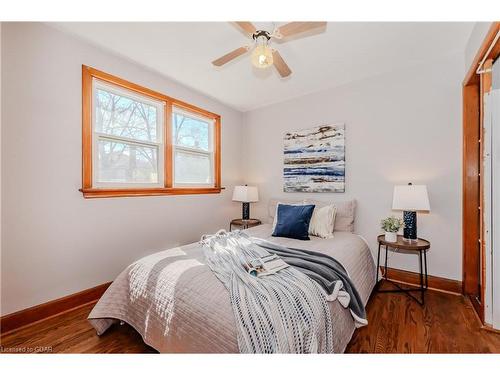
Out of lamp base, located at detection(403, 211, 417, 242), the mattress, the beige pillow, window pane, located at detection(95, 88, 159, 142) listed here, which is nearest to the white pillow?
the beige pillow

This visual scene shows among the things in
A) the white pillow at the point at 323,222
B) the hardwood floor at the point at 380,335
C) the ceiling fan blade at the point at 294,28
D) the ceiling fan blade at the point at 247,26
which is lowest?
the hardwood floor at the point at 380,335

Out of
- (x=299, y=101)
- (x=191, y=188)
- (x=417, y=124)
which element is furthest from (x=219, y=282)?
(x=299, y=101)

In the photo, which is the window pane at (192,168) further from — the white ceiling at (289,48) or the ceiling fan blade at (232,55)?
the ceiling fan blade at (232,55)

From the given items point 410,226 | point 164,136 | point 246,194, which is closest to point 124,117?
point 164,136

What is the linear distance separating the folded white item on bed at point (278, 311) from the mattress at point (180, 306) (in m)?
0.06

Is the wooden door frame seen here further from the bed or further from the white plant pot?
the bed

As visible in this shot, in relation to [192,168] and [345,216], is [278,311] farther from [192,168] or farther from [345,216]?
[192,168]

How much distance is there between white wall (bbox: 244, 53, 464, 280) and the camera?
2.33 m

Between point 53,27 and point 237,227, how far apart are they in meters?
3.16

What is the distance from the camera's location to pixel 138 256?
2.57 m

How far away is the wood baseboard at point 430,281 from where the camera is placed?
7.61 feet

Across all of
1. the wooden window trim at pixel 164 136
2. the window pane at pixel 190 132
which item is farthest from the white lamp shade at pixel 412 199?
the window pane at pixel 190 132

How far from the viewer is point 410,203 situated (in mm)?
2205

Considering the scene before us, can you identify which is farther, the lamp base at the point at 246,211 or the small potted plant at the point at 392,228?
the lamp base at the point at 246,211
